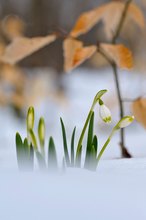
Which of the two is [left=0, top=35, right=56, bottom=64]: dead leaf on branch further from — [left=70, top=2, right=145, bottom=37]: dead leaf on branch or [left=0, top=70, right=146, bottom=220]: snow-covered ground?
[left=0, top=70, right=146, bottom=220]: snow-covered ground

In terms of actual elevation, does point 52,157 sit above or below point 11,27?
below

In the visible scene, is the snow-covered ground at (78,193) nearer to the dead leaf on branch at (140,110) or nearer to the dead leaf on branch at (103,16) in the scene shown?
the dead leaf on branch at (140,110)

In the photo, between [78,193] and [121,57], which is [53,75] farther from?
[78,193]

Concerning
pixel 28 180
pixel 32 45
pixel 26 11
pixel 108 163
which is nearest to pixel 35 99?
pixel 26 11

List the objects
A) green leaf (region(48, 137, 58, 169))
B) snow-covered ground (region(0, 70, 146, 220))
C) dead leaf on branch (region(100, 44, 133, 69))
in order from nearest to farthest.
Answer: snow-covered ground (region(0, 70, 146, 220)) < green leaf (region(48, 137, 58, 169)) < dead leaf on branch (region(100, 44, 133, 69))

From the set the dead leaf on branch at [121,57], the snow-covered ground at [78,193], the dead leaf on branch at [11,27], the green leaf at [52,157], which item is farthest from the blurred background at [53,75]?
the snow-covered ground at [78,193]

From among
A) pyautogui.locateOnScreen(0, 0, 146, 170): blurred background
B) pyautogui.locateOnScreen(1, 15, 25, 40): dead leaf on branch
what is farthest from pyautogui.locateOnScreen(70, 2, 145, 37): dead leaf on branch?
pyautogui.locateOnScreen(1, 15, 25, 40): dead leaf on branch

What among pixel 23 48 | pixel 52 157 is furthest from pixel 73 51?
pixel 52 157

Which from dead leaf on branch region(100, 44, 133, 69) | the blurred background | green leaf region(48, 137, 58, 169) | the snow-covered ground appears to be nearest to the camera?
the snow-covered ground

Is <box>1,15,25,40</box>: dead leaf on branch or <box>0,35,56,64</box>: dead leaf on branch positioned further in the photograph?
<box>1,15,25,40</box>: dead leaf on branch
